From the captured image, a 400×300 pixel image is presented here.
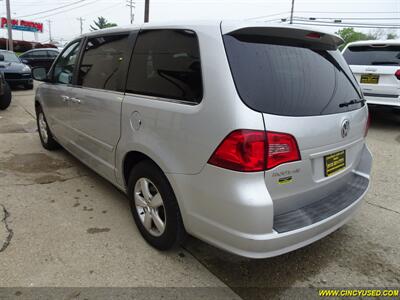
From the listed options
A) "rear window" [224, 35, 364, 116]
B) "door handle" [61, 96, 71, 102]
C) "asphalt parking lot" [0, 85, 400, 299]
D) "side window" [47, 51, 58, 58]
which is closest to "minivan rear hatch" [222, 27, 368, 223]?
"rear window" [224, 35, 364, 116]

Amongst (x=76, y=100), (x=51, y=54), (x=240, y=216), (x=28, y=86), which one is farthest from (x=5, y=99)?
(x=51, y=54)

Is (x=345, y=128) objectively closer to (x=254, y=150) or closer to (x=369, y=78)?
(x=254, y=150)

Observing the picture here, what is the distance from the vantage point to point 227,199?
191 centimetres

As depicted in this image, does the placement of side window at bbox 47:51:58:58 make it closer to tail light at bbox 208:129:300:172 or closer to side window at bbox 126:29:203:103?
side window at bbox 126:29:203:103

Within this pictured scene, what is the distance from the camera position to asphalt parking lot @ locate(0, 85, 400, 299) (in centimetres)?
231

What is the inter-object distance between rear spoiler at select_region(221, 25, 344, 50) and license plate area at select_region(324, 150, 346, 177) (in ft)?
2.60

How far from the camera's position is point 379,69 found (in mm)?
6277

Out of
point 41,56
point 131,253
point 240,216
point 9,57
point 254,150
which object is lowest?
point 41,56

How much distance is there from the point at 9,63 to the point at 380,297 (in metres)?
12.6

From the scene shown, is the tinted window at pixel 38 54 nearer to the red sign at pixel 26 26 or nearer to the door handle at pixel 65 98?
the door handle at pixel 65 98

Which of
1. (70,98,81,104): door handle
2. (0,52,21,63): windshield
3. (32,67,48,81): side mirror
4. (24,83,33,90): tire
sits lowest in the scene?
(24,83,33,90): tire

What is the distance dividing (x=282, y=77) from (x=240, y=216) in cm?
89

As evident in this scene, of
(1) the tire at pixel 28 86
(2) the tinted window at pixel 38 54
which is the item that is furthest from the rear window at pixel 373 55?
(2) the tinted window at pixel 38 54
